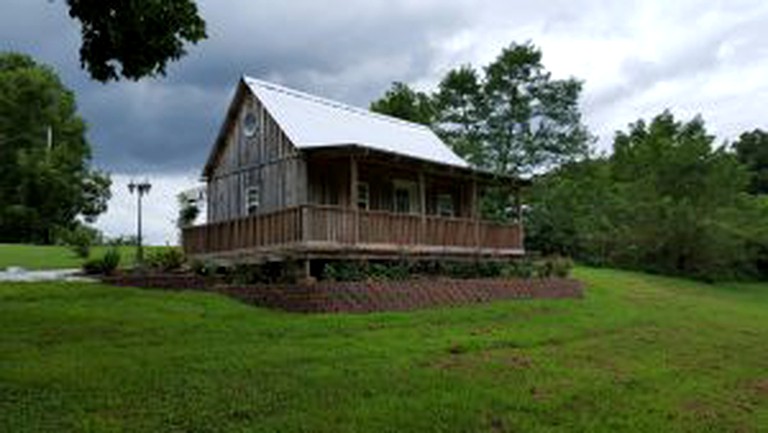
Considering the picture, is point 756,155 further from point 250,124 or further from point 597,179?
point 250,124

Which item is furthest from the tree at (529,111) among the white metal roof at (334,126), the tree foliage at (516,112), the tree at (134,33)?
the tree at (134,33)

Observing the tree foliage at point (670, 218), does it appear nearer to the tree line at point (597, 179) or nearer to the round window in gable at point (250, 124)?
the tree line at point (597, 179)

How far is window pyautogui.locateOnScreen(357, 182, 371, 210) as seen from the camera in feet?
87.8

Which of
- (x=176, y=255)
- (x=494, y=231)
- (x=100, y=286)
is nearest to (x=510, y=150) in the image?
(x=494, y=231)

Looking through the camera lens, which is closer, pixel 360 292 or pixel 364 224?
pixel 360 292

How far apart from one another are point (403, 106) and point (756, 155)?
4169cm

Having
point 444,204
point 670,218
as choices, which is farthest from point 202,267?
point 670,218

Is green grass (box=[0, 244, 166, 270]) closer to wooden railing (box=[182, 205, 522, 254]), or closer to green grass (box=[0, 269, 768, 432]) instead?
wooden railing (box=[182, 205, 522, 254])

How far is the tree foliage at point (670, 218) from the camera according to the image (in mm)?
40812

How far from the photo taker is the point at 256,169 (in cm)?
2592

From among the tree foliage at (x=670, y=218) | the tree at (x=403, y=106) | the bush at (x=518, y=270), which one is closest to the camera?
the bush at (x=518, y=270)

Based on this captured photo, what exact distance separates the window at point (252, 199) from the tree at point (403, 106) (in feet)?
77.7

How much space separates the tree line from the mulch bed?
63.7 feet

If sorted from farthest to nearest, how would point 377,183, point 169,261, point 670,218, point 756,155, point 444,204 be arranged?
A: point 756,155, point 670,218, point 444,204, point 377,183, point 169,261
